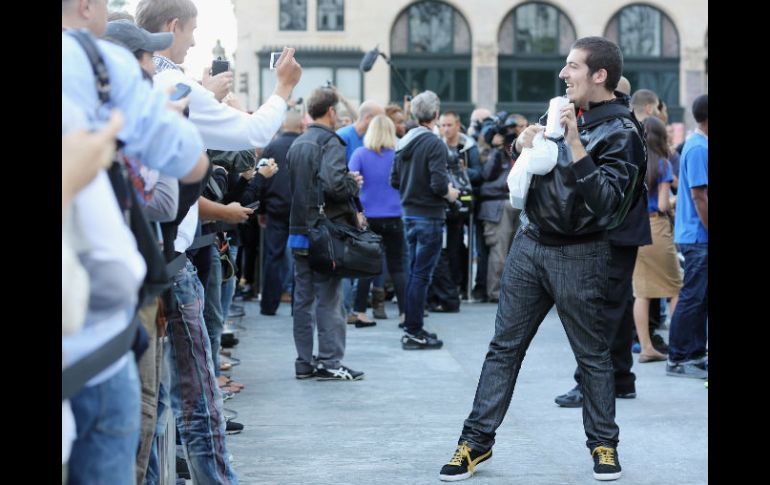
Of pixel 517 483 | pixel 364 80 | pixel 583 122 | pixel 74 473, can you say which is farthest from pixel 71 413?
pixel 364 80

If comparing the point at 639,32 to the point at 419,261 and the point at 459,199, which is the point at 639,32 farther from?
the point at 419,261

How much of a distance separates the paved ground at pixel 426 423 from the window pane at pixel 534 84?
1110 inches

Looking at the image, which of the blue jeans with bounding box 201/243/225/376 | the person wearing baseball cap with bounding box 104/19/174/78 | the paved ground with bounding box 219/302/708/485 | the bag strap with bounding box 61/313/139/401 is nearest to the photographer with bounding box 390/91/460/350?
the paved ground with bounding box 219/302/708/485

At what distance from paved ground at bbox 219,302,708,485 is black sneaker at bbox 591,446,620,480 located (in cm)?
6

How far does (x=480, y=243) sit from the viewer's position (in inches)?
551

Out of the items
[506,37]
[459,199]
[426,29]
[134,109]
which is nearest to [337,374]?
[459,199]

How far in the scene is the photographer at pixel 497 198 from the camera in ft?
43.9

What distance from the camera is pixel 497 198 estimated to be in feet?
44.7

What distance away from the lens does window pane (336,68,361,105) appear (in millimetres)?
37375

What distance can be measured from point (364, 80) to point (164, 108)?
34.9 metres

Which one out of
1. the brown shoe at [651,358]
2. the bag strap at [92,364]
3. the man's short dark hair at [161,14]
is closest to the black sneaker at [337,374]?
the brown shoe at [651,358]

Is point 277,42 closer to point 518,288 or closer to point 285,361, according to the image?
point 285,361

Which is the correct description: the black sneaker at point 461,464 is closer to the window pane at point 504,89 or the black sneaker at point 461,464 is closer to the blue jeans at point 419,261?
the blue jeans at point 419,261
